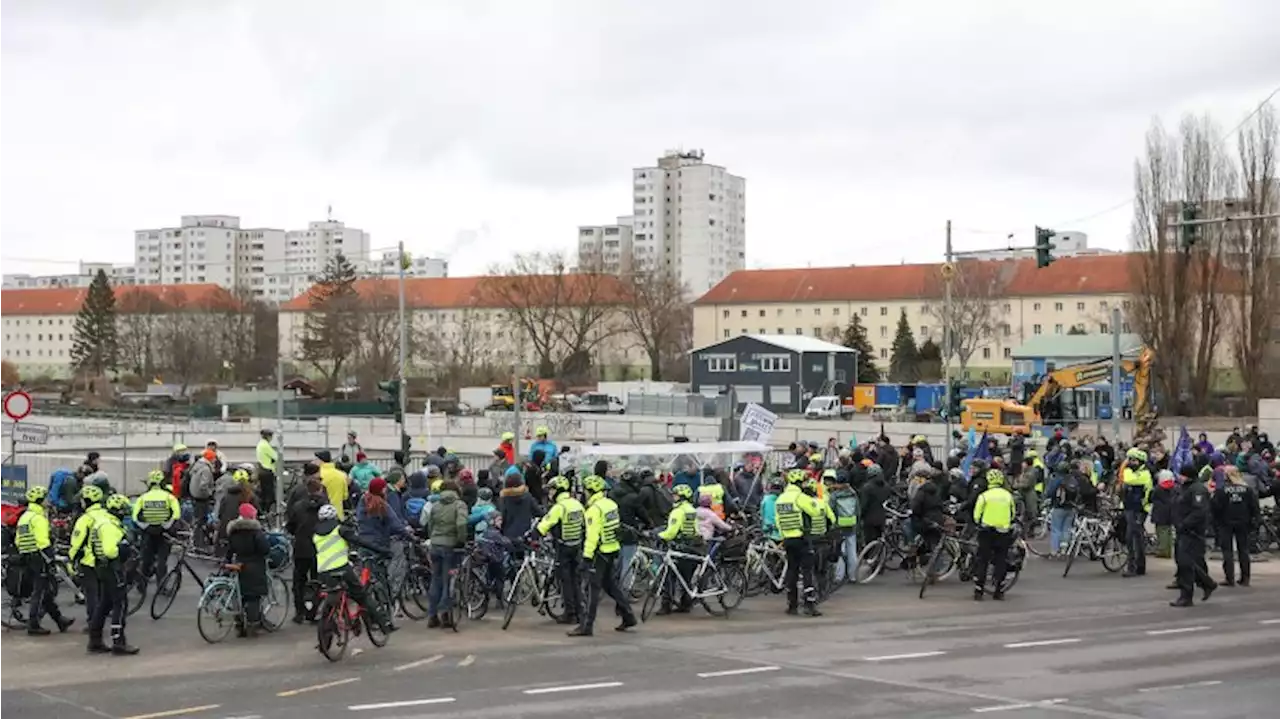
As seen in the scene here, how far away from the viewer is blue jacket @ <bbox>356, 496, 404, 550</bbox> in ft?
53.6

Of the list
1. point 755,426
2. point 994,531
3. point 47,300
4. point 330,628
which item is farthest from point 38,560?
point 47,300

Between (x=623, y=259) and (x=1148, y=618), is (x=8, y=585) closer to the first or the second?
(x=1148, y=618)

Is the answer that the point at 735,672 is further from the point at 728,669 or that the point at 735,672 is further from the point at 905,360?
the point at 905,360

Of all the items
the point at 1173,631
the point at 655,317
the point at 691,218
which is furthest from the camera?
the point at 691,218

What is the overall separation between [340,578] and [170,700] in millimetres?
2243

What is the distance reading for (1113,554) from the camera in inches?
861

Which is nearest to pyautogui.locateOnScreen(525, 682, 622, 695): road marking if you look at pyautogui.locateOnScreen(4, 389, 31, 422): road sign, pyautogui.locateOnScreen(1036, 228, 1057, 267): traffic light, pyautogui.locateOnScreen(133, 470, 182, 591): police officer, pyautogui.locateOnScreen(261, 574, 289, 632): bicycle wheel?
pyautogui.locateOnScreen(261, 574, 289, 632): bicycle wheel

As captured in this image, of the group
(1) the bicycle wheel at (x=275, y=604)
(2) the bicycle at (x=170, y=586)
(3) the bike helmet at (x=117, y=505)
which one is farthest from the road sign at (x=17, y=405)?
(1) the bicycle wheel at (x=275, y=604)

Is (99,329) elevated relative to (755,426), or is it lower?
elevated

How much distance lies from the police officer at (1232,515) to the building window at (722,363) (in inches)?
2683

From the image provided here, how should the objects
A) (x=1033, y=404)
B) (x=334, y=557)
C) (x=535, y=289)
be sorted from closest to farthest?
(x=334, y=557), (x=1033, y=404), (x=535, y=289)

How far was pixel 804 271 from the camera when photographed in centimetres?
13412

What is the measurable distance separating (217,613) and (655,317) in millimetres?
109000

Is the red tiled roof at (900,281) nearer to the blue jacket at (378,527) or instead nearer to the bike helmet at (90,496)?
the blue jacket at (378,527)
